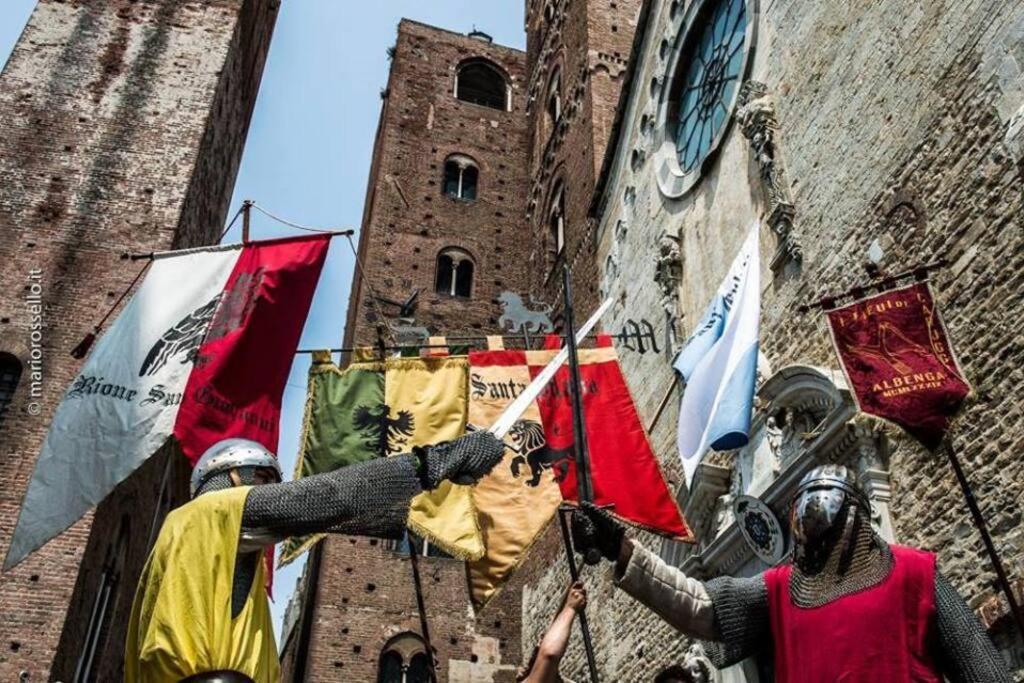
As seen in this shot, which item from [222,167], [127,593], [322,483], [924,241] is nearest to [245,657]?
[322,483]

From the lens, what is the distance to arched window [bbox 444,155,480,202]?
23266 millimetres

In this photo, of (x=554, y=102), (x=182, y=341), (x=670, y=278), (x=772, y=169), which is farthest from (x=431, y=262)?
(x=182, y=341)

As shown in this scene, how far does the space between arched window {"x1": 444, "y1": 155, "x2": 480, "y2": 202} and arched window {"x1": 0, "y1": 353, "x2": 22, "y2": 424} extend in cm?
1428

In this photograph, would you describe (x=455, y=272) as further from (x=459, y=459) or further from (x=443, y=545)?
(x=459, y=459)

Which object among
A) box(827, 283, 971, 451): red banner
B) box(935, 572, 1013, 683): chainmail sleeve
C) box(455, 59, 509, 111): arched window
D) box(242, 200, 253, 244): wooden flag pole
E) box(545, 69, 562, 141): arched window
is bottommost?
box(935, 572, 1013, 683): chainmail sleeve

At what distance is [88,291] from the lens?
10594 mm

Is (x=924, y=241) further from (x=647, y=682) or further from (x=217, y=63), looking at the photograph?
(x=217, y=63)

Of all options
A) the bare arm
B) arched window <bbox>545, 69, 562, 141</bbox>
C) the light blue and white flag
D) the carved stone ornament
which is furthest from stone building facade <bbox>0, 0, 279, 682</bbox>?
arched window <bbox>545, 69, 562, 141</bbox>

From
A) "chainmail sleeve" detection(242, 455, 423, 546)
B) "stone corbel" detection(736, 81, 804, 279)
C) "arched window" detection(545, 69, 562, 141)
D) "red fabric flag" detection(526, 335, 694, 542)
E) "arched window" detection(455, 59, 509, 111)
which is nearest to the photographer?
"chainmail sleeve" detection(242, 455, 423, 546)

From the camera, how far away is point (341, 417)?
7410 millimetres

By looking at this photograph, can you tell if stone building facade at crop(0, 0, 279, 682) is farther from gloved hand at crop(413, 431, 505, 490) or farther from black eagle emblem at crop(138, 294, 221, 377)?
gloved hand at crop(413, 431, 505, 490)

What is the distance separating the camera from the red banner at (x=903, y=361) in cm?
480

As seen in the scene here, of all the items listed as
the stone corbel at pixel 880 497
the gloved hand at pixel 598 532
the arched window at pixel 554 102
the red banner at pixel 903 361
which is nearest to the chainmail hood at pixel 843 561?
the gloved hand at pixel 598 532

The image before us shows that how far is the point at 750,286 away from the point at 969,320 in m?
1.38
